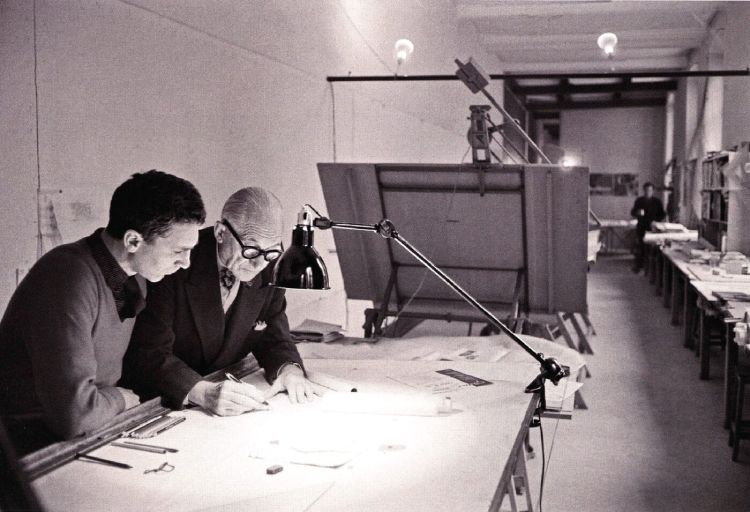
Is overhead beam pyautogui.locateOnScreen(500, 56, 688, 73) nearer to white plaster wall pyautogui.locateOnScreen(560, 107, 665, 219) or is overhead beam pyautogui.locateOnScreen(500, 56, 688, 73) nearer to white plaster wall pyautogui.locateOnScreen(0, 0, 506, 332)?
white plaster wall pyautogui.locateOnScreen(560, 107, 665, 219)

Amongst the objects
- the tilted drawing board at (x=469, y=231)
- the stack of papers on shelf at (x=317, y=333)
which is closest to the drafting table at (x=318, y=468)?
the stack of papers on shelf at (x=317, y=333)

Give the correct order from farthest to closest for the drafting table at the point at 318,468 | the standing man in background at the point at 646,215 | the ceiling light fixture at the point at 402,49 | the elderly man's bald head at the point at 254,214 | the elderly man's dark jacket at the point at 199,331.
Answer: the standing man in background at the point at 646,215
the ceiling light fixture at the point at 402,49
the elderly man's bald head at the point at 254,214
the elderly man's dark jacket at the point at 199,331
the drafting table at the point at 318,468

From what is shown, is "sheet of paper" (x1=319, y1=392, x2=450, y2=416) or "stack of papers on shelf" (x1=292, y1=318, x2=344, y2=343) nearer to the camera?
"sheet of paper" (x1=319, y1=392, x2=450, y2=416)

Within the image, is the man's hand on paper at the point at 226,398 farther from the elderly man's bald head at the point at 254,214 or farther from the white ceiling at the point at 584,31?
the white ceiling at the point at 584,31

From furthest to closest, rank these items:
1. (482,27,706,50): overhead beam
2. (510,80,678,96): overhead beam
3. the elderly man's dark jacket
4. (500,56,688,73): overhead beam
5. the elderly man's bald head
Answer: (510,80,678,96): overhead beam, (500,56,688,73): overhead beam, (482,27,706,50): overhead beam, the elderly man's bald head, the elderly man's dark jacket

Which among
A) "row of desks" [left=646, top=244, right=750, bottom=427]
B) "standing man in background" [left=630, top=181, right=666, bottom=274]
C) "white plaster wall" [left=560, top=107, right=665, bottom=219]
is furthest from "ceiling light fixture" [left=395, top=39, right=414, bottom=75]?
"white plaster wall" [left=560, top=107, right=665, bottom=219]

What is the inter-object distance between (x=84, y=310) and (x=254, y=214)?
67 centimetres

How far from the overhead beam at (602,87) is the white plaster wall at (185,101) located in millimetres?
8644

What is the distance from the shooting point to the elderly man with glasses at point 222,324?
2.28 meters

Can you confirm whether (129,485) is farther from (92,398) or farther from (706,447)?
(706,447)

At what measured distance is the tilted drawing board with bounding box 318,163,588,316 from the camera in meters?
3.89

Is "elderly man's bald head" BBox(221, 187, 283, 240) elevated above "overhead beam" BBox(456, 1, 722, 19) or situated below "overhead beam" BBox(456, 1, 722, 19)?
below

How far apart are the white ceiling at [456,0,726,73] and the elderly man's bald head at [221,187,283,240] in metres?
7.59

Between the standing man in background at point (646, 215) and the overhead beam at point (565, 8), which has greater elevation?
the overhead beam at point (565, 8)
